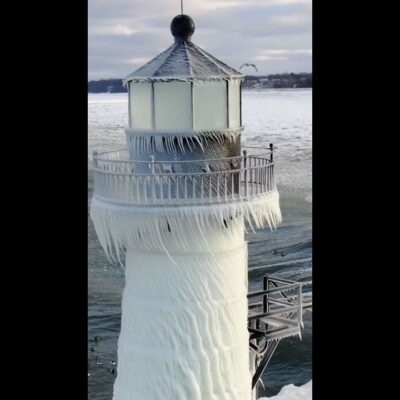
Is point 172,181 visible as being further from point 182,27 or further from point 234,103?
point 182,27

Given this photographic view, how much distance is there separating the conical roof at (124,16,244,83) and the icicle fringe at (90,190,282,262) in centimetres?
51

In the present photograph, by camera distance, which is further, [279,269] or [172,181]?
[279,269]

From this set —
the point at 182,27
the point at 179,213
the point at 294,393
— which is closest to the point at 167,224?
the point at 179,213

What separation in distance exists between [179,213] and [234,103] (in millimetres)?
517

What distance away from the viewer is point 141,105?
2.84 m

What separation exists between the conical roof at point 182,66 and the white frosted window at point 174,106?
0.03 meters

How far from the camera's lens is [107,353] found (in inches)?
265

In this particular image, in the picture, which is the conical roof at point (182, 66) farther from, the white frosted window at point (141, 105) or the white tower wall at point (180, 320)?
the white tower wall at point (180, 320)

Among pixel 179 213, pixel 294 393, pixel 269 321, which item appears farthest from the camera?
pixel 294 393

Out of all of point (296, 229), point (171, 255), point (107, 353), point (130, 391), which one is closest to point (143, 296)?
point (171, 255)

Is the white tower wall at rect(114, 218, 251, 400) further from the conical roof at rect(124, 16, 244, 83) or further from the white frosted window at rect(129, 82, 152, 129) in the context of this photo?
the conical roof at rect(124, 16, 244, 83)

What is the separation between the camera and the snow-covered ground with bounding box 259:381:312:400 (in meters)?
5.79
